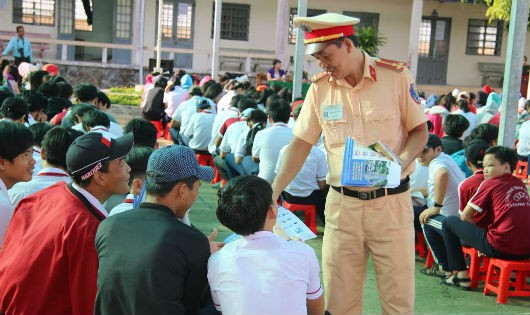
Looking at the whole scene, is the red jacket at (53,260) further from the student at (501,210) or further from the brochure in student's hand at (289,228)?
the student at (501,210)

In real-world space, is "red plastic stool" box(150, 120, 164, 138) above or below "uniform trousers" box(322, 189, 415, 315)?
below

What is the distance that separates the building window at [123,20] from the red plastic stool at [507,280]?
19771mm

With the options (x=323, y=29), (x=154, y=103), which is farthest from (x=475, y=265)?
(x=154, y=103)

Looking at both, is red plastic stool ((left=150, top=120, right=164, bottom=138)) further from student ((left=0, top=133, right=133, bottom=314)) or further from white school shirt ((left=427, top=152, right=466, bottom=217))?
student ((left=0, top=133, right=133, bottom=314))

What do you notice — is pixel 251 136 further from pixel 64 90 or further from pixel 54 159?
pixel 54 159

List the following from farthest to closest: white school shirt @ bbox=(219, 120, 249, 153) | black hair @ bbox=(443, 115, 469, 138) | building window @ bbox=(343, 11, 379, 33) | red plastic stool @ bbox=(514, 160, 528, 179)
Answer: building window @ bbox=(343, 11, 379, 33) < red plastic stool @ bbox=(514, 160, 528, 179) < white school shirt @ bbox=(219, 120, 249, 153) < black hair @ bbox=(443, 115, 469, 138)

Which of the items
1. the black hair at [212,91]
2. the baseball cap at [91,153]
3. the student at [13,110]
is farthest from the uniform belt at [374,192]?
the black hair at [212,91]

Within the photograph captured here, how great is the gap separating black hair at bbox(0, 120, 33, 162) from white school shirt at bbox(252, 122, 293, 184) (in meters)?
3.53

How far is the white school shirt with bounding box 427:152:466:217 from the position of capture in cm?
577

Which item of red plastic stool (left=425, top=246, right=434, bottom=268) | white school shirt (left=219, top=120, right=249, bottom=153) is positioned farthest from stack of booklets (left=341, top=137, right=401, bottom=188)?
white school shirt (left=219, top=120, right=249, bottom=153)

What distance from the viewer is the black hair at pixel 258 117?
7.96 meters

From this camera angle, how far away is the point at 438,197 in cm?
570

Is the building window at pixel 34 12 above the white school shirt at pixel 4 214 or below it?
above

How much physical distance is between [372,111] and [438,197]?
2537mm
